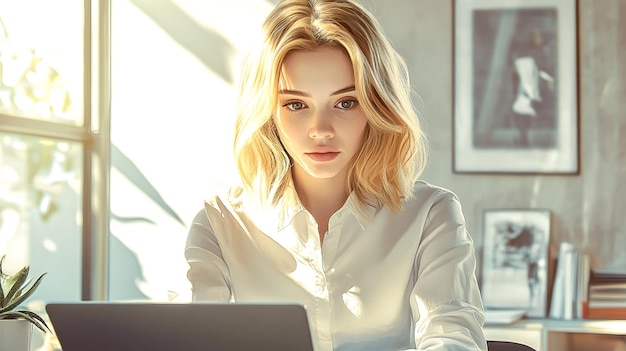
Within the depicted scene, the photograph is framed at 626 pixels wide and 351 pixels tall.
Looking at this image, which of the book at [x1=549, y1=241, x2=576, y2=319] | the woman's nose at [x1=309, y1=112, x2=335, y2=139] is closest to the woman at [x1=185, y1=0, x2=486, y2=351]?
the woman's nose at [x1=309, y1=112, x2=335, y2=139]

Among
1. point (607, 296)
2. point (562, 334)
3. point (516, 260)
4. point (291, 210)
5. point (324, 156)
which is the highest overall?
point (324, 156)

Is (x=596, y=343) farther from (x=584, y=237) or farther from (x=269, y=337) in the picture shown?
(x=269, y=337)

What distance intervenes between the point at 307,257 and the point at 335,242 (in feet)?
0.22

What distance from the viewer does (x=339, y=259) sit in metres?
1.87

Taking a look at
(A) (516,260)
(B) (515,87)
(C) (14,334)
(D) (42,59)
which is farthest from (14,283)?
(B) (515,87)

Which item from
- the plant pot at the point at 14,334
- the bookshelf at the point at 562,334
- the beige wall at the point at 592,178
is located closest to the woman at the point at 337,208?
the plant pot at the point at 14,334

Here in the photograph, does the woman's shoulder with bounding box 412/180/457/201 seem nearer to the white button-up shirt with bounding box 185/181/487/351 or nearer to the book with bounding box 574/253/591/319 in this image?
the white button-up shirt with bounding box 185/181/487/351

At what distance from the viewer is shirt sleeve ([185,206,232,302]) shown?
5.89 feet

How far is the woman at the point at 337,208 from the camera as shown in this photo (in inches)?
65.7

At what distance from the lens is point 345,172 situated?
1.86m

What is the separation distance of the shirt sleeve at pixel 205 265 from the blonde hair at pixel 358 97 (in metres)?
0.13

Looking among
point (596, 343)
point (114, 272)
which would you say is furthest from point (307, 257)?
point (114, 272)

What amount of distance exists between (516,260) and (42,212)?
7.01 feet

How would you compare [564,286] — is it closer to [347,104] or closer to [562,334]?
[562,334]
